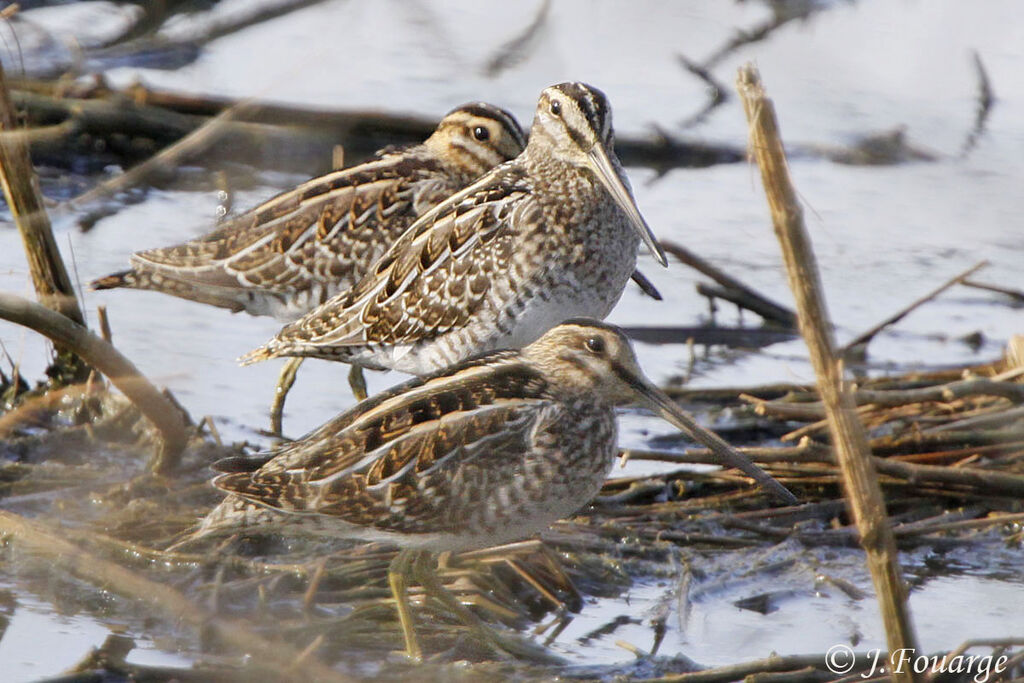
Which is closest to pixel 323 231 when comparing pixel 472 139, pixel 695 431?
pixel 472 139

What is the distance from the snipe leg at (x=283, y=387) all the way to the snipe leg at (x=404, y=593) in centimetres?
169

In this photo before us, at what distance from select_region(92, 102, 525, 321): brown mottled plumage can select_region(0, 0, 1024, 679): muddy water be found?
319 millimetres

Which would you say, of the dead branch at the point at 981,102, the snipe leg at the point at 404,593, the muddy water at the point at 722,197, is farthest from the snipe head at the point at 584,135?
the dead branch at the point at 981,102

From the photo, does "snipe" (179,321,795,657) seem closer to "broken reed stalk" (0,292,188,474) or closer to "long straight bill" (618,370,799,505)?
"long straight bill" (618,370,799,505)

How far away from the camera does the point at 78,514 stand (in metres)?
5.00

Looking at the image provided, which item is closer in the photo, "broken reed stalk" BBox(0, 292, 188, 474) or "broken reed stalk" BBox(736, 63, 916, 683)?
"broken reed stalk" BBox(736, 63, 916, 683)

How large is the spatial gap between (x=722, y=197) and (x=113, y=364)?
5120mm

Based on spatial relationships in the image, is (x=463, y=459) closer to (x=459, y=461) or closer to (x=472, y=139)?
(x=459, y=461)

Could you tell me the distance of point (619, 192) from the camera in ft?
17.8

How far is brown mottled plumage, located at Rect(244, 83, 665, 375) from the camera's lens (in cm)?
536

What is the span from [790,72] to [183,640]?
263cm

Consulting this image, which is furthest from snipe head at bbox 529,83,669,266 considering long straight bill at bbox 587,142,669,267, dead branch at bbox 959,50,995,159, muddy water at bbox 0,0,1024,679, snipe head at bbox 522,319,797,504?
dead branch at bbox 959,50,995,159

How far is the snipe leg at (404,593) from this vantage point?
4.33m

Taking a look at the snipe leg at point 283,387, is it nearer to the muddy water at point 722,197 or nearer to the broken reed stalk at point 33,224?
the muddy water at point 722,197
